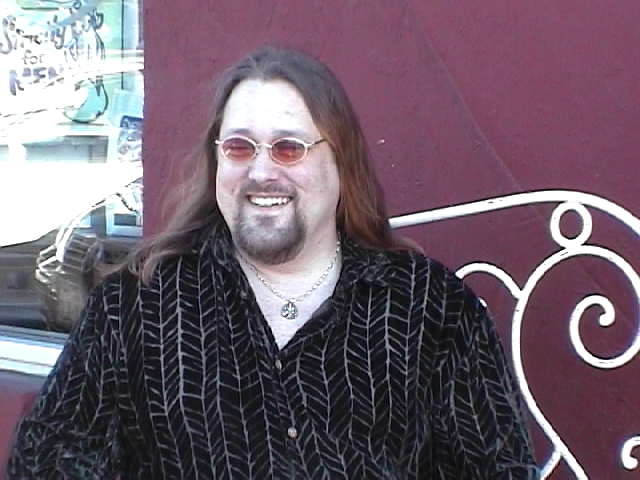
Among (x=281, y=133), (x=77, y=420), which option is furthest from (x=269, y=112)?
(x=77, y=420)

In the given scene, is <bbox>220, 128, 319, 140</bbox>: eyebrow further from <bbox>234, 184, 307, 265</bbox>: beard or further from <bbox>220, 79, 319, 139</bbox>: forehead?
<bbox>234, 184, 307, 265</bbox>: beard

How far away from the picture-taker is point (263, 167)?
2.22m

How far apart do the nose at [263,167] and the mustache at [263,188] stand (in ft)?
0.04

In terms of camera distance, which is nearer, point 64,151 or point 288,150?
point 288,150

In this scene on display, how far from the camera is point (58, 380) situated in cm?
226

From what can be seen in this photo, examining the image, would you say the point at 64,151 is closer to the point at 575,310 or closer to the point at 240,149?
the point at 240,149

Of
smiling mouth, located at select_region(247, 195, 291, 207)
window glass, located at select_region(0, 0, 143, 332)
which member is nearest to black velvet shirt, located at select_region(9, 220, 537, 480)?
smiling mouth, located at select_region(247, 195, 291, 207)

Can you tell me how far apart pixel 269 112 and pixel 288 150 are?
81 mm

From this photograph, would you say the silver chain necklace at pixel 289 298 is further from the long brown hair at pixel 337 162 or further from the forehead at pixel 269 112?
the forehead at pixel 269 112

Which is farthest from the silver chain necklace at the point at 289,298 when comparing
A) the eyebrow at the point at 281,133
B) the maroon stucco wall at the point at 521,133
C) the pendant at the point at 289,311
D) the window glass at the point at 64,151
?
the window glass at the point at 64,151

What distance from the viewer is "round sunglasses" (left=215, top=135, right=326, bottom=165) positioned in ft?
7.33

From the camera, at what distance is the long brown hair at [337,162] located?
2.29m

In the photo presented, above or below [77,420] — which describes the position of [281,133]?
above

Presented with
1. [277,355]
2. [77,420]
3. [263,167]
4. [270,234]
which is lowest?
[77,420]
